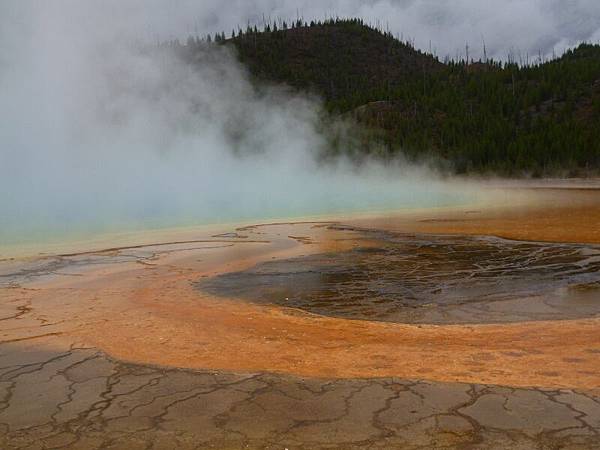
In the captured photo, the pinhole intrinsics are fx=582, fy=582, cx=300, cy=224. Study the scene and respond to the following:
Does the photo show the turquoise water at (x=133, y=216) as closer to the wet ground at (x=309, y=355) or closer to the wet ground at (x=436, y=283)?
the wet ground at (x=309, y=355)

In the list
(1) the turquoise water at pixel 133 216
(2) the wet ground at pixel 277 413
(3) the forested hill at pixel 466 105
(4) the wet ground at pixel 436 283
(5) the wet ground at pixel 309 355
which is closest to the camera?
(2) the wet ground at pixel 277 413

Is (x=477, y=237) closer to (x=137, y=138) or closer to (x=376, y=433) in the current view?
(x=376, y=433)

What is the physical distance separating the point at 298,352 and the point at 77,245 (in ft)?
36.8

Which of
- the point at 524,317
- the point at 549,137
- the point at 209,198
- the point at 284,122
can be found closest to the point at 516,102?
the point at 549,137

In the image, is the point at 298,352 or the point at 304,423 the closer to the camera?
the point at 304,423

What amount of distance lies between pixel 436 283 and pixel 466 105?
8200cm

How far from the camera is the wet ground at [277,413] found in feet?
11.6

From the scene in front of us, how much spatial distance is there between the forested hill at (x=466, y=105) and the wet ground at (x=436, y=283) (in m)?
48.6

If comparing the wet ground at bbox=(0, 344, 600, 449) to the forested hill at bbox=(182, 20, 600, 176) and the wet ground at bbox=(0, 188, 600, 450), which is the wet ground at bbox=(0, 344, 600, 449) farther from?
the forested hill at bbox=(182, 20, 600, 176)

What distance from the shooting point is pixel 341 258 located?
36.3ft

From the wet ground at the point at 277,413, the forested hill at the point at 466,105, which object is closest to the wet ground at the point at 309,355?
the wet ground at the point at 277,413

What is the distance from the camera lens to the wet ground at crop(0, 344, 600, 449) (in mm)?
3551

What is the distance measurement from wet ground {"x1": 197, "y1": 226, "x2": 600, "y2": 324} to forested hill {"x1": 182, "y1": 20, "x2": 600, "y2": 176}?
4861cm

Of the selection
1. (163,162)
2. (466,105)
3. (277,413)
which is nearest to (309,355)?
(277,413)
